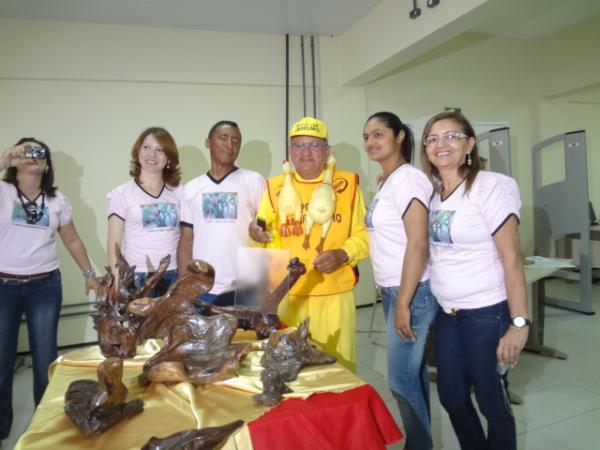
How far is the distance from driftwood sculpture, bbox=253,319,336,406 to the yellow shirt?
1.62 ft

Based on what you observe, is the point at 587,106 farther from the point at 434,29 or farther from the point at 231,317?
the point at 231,317

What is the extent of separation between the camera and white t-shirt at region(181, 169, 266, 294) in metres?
2.02

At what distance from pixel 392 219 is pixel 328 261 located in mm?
287

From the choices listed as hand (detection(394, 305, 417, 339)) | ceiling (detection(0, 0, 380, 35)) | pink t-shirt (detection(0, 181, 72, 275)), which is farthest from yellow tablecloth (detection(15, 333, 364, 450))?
ceiling (detection(0, 0, 380, 35))

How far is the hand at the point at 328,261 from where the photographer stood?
5.26 feet

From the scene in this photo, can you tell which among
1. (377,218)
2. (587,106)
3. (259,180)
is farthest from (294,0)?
(587,106)

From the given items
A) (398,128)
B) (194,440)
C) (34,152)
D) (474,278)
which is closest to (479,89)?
(398,128)

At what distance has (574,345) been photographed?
331 cm

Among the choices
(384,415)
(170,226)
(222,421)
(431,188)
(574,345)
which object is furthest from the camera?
(574,345)

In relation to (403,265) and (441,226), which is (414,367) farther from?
(441,226)

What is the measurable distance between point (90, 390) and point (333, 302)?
98 centimetres

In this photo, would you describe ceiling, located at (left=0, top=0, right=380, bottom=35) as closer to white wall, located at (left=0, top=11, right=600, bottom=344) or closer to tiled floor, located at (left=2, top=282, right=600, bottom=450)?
white wall, located at (left=0, top=11, right=600, bottom=344)

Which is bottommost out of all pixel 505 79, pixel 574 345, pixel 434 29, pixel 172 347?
pixel 574 345

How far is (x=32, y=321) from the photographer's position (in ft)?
6.57
